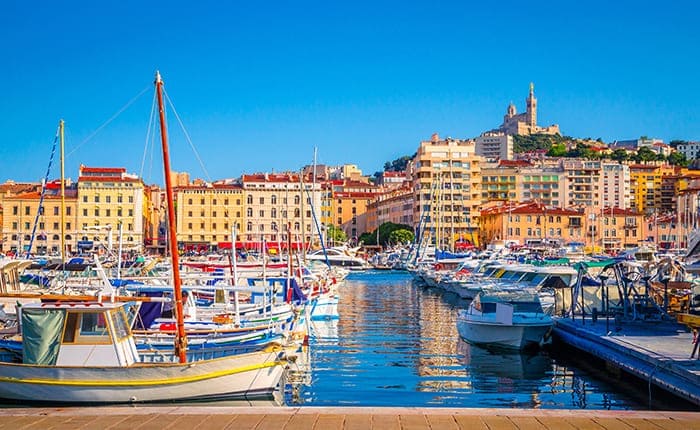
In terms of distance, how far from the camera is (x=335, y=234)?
137000 millimetres

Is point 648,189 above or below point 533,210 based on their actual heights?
above

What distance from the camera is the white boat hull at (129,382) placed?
16281 mm

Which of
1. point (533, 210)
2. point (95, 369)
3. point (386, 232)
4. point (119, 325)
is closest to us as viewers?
point (95, 369)

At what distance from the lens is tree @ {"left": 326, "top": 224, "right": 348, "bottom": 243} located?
5059 inches

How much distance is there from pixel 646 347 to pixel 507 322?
6181 millimetres

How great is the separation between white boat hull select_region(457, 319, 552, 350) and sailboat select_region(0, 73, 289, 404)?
464 inches

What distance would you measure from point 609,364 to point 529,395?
357cm

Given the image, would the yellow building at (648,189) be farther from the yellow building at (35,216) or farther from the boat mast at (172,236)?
the boat mast at (172,236)

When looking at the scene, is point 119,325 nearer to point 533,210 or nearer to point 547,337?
point 547,337

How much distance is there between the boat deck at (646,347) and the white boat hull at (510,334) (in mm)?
829

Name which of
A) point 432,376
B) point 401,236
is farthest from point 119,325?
point 401,236

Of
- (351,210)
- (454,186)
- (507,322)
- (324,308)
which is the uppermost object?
(454,186)

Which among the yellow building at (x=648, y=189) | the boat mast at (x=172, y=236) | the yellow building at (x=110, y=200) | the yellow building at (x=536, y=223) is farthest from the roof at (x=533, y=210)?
the boat mast at (x=172, y=236)

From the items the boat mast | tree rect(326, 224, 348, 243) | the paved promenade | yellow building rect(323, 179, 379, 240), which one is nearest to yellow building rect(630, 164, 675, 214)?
yellow building rect(323, 179, 379, 240)
